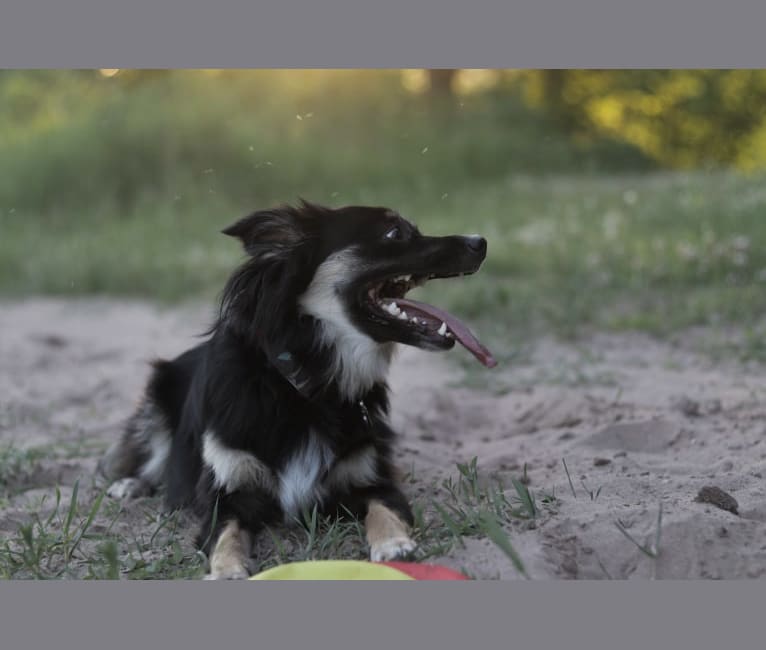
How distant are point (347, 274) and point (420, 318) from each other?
13.1 inches

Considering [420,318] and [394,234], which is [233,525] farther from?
[394,234]

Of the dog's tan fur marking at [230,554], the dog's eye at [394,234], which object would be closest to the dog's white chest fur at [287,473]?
the dog's tan fur marking at [230,554]

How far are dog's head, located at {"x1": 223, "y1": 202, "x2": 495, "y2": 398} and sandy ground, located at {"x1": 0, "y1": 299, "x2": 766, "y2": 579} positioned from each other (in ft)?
2.69

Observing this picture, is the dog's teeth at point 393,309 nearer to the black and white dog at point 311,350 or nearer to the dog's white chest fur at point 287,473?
the black and white dog at point 311,350

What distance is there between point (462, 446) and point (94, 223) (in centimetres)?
778

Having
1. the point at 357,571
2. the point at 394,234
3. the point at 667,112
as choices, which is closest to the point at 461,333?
the point at 394,234

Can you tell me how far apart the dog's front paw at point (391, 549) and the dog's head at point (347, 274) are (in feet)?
2.39

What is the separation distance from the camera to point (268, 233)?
3.73m

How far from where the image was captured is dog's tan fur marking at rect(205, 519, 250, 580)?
323 centimetres

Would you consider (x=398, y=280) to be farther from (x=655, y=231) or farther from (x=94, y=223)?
(x=94, y=223)

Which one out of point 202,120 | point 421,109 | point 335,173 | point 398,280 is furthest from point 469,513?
point 421,109

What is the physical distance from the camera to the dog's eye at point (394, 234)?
12.3 ft

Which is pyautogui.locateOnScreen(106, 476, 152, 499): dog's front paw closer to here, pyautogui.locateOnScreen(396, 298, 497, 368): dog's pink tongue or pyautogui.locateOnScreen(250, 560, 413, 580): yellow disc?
pyautogui.locateOnScreen(250, 560, 413, 580): yellow disc

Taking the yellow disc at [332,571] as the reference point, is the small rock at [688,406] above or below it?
below
